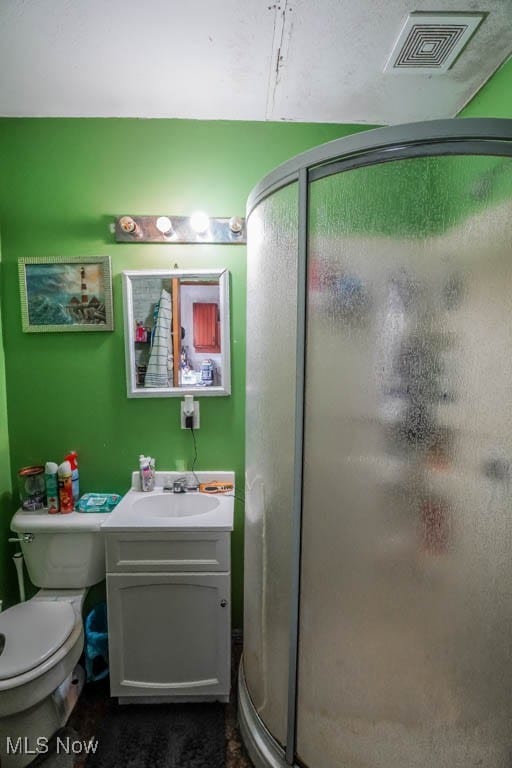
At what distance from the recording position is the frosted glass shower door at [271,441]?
1077 mm

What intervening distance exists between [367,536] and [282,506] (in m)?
0.27

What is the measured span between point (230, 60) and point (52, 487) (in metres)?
1.84

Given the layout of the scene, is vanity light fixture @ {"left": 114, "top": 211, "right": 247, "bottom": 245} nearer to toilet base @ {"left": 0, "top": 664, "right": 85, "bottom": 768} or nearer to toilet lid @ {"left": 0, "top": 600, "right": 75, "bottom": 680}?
toilet lid @ {"left": 0, "top": 600, "right": 75, "bottom": 680}

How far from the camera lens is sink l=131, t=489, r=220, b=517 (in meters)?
1.72

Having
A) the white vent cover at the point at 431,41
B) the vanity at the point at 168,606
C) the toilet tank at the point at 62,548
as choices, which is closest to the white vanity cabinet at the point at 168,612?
the vanity at the point at 168,606

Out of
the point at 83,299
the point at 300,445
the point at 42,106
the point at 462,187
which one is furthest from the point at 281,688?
the point at 42,106

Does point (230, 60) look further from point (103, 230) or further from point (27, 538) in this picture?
point (27, 538)

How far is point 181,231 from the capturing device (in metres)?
1.71

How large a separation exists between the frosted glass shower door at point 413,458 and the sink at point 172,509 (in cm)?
57

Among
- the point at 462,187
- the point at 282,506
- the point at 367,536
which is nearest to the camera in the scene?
the point at 462,187

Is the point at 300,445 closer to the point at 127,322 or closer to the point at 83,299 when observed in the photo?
the point at 127,322

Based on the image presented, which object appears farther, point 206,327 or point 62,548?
point 206,327

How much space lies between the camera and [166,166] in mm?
1714

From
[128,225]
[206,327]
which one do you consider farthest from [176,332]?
[128,225]
